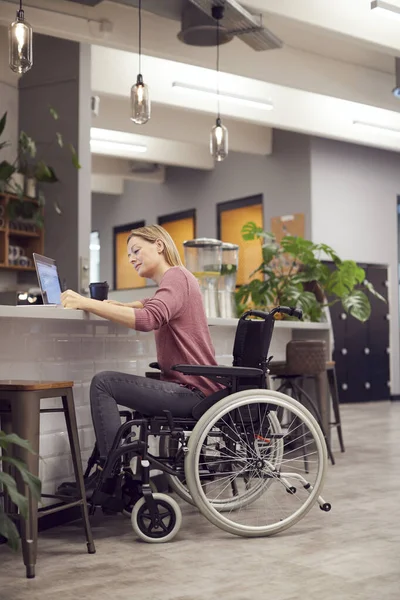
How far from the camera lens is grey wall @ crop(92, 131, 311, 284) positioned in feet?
32.3

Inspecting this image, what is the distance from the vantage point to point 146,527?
302 cm

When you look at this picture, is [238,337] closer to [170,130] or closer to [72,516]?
[72,516]

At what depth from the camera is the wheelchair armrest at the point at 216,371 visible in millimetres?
2996

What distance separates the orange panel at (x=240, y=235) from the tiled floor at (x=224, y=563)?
6.62 meters

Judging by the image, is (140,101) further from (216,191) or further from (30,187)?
(216,191)

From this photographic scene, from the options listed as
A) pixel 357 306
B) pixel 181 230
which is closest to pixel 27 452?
pixel 357 306

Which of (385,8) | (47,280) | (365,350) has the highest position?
(385,8)

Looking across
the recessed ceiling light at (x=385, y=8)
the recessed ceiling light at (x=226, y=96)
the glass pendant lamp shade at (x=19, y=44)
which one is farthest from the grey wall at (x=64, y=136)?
the glass pendant lamp shade at (x=19, y=44)

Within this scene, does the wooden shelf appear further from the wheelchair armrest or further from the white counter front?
the wheelchair armrest

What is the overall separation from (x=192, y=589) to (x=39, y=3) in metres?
4.68

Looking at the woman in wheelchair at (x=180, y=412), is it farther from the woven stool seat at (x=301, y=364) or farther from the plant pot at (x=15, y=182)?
the plant pot at (x=15, y=182)

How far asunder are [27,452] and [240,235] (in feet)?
26.7

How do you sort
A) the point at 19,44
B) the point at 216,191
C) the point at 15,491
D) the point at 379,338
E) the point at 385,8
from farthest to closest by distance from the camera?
the point at 216,191 < the point at 379,338 < the point at 385,8 < the point at 19,44 < the point at 15,491

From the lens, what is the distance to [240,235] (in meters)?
10.6
